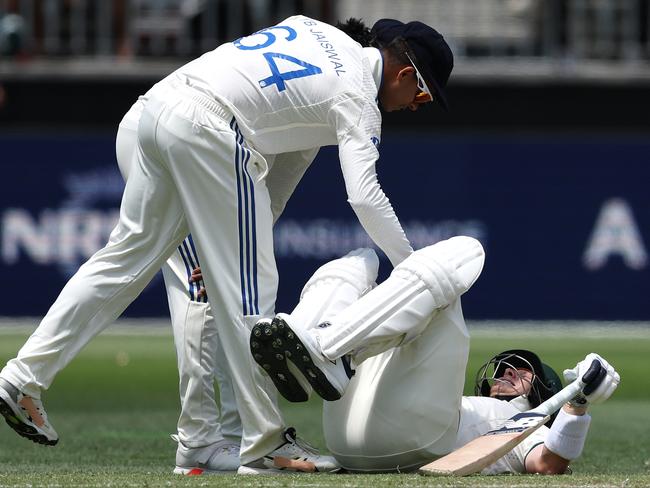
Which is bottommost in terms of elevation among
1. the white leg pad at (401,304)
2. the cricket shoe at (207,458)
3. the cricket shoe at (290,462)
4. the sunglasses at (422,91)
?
the cricket shoe at (207,458)

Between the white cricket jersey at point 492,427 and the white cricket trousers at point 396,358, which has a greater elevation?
the white cricket trousers at point 396,358

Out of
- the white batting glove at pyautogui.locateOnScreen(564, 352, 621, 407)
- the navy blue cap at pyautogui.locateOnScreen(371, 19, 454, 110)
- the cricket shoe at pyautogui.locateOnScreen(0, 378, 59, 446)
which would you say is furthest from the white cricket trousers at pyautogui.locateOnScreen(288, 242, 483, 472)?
the cricket shoe at pyautogui.locateOnScreen(0, 378, 59, 446)

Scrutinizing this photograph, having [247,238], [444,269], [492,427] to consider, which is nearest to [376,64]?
[247,238]

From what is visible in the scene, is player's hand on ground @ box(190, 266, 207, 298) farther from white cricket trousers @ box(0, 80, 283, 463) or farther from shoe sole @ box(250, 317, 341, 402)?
shoe sole @ box(250, 317, 341, 402)

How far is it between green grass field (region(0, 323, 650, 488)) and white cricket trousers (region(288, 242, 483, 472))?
0.26 metres

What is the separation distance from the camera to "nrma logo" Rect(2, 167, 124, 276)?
13617 millimetres

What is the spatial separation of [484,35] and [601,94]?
1900 mm

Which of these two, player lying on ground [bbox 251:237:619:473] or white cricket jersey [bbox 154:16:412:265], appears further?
white cricket jersey [bbox 154:16:412:265]

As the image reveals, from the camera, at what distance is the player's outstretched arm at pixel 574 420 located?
4.42 m

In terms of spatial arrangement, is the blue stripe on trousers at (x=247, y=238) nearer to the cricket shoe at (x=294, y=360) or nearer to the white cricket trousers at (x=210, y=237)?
the white cricket trousers at (x=210, y=237)

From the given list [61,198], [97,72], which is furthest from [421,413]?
[97,72]

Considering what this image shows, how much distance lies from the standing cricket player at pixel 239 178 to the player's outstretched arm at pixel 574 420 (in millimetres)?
731

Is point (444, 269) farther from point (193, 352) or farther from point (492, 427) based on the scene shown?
point (193, 352)

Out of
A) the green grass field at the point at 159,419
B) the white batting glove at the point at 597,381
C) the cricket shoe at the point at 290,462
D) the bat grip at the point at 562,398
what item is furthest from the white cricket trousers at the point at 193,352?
the white batting glove at the point at 597,381
